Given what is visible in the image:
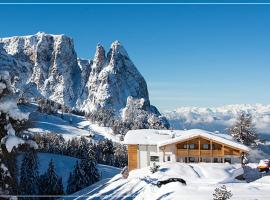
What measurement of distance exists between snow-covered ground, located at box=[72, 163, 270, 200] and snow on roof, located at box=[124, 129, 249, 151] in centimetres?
484

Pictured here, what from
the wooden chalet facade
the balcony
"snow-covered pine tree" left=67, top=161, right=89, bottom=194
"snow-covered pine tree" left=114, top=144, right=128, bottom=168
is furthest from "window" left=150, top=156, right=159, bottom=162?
"snow-covered pine tree" left=114, top=144, right=128, bottom=168

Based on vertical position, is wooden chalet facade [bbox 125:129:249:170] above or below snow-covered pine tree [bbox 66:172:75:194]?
above

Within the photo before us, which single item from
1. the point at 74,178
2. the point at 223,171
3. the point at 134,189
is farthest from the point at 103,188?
the point at 74,178

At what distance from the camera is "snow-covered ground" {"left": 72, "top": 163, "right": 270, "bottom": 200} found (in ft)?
112

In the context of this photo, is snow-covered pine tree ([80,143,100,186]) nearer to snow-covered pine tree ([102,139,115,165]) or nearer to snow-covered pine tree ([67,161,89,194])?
snow-covered pine tree ([67,161,89,194])

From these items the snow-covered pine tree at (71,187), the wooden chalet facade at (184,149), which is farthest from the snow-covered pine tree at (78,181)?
the wooden chalet facade at (184,149)

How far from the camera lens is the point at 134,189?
50875mm

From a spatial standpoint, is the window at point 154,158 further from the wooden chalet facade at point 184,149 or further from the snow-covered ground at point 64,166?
the snow-covered ground at point 64,166

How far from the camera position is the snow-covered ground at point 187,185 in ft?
112

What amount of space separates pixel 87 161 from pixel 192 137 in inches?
1269

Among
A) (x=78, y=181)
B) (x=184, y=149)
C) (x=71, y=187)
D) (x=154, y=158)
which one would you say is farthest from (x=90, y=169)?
(x=184, y=149)

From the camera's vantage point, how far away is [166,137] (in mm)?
67812

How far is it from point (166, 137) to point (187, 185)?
96.1 ft

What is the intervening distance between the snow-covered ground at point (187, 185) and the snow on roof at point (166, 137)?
15.9 ft
